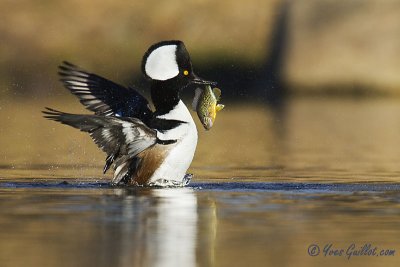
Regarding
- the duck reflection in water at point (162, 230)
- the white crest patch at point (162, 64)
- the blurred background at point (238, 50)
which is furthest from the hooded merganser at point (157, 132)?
the blurred background at point (238, 50)

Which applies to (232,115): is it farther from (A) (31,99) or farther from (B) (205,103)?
(B) (205,103)

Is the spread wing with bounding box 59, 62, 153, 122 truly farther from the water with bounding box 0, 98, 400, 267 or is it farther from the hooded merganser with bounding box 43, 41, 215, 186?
the water with bounding box 0, 98, 400, 267

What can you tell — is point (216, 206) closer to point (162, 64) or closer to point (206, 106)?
point (206, 106)

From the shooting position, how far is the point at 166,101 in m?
12.9

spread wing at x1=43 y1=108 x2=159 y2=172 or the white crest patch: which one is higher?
the white crest patch

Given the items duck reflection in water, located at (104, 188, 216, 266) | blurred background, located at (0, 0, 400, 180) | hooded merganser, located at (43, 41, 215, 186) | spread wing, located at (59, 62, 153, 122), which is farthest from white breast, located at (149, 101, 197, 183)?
blurred background, located at (0, 0, 400, 180)

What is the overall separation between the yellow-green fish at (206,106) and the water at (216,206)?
63 centimetres

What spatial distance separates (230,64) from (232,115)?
289 inches

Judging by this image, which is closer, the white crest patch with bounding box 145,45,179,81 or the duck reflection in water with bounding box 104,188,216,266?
the duck reflection in water with bounding box 104,188,216,266

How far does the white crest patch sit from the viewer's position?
498 inches

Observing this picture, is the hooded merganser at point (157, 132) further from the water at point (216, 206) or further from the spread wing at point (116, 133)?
the water at point (216, 206)

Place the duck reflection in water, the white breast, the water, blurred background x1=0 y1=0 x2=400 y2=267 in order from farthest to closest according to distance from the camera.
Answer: the white breast < blurred background x1=0 y1=0 x2=400 y2=267 < the water < the duck reflection in water

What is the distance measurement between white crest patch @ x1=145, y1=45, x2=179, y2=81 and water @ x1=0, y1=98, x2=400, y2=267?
3.65 ft

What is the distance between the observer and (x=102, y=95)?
45.2ft
